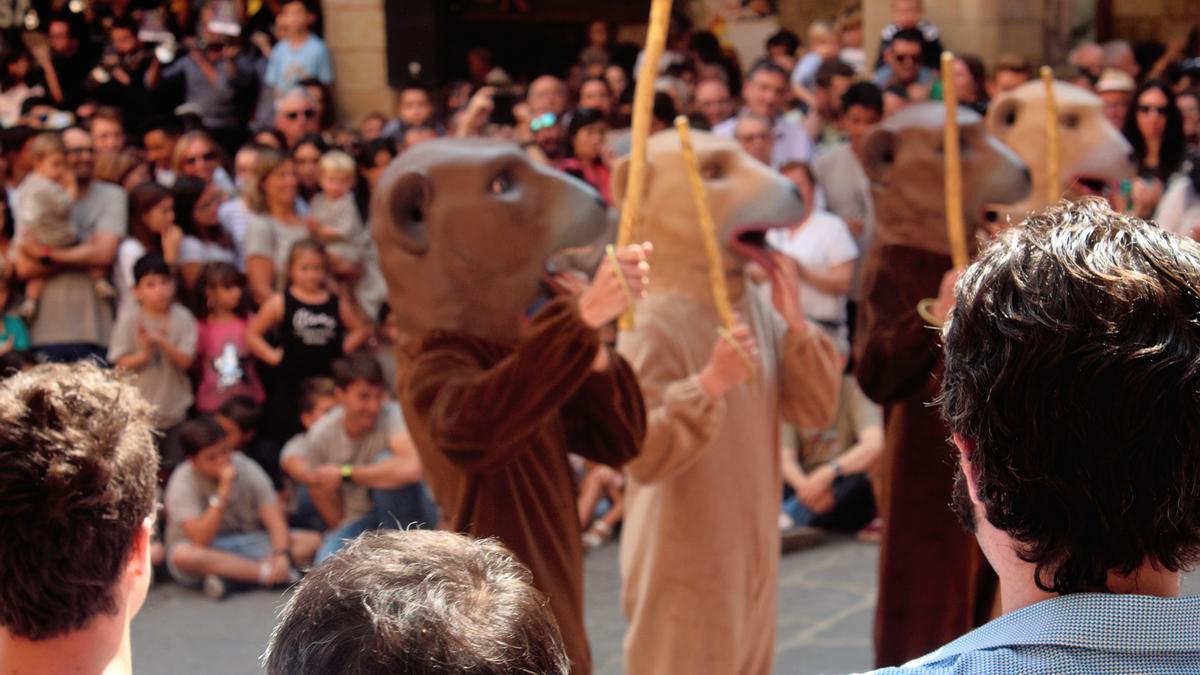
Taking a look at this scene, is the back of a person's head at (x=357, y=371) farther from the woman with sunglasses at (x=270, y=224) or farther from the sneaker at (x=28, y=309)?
the sneaker at (x=28, y=309)

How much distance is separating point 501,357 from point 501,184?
0.43 metres

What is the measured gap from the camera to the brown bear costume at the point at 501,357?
342 cm

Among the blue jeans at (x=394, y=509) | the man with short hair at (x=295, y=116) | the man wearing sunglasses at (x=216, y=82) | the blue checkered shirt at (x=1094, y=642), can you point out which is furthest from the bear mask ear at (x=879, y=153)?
the man wearing sunglasses at (x=216, y=82)

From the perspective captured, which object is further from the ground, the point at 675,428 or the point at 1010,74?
the point at 1010,74

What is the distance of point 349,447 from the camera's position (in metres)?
6.66

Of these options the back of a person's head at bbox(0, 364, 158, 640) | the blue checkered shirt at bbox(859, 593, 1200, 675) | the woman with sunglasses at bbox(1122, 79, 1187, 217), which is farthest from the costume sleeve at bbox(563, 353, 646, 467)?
the woman with sunglasses at bbox(1122, 79, 1187, 217)

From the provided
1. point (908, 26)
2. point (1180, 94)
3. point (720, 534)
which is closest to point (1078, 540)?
point (720, 534)

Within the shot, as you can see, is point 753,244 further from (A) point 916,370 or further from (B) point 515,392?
(B) point 515,392

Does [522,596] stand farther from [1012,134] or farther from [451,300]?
[1012,134]

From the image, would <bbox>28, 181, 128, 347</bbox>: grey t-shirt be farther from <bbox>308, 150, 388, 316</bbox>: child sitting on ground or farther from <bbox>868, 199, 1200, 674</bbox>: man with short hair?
<bbox>868, 199, 1200, 674</bbox>: man with short hair

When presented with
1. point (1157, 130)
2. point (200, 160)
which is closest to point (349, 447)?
point (200, 160)

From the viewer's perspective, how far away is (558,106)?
898 centimetres

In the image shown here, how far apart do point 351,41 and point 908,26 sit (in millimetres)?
3869

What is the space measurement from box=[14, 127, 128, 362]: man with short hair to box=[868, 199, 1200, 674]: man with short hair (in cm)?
592
